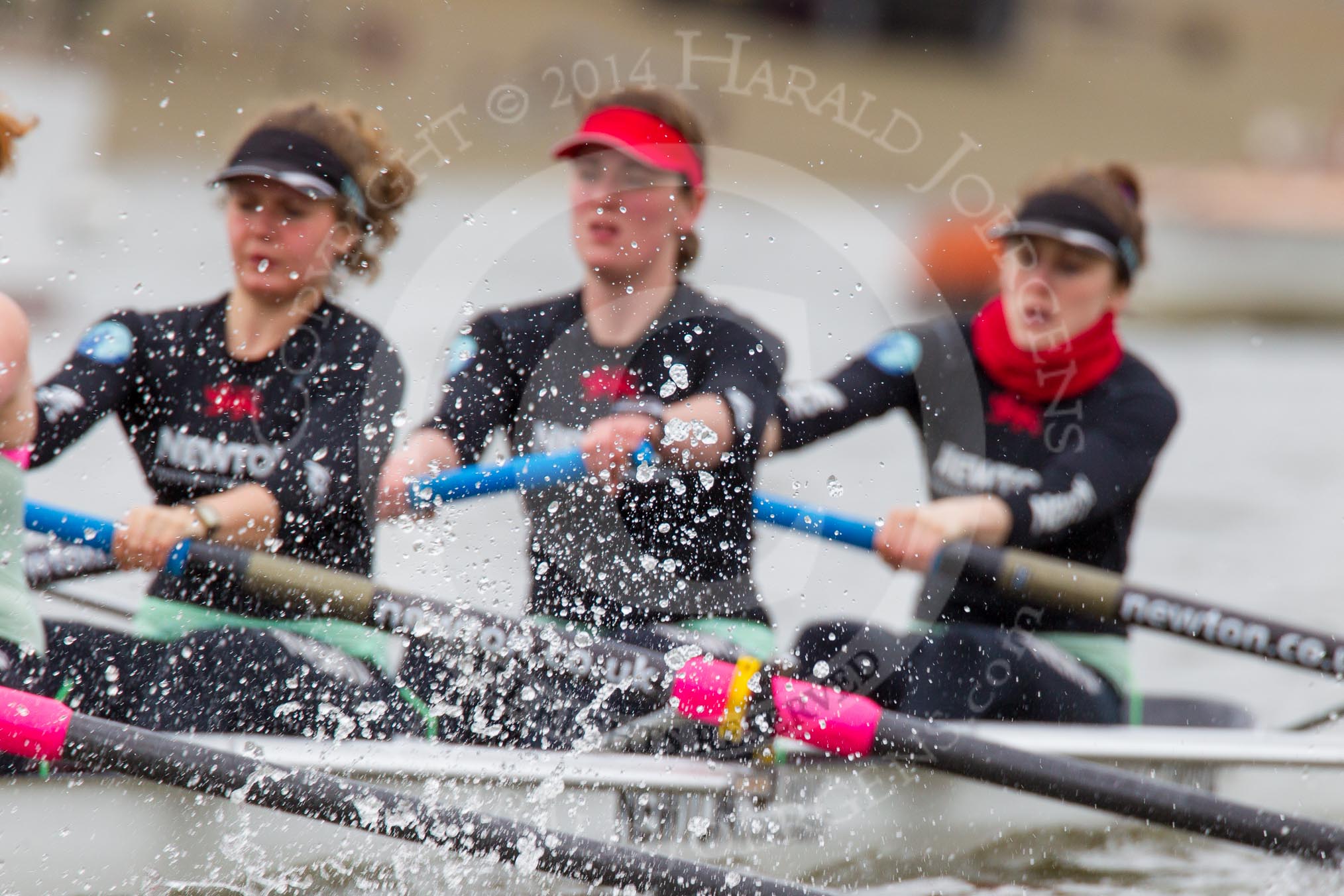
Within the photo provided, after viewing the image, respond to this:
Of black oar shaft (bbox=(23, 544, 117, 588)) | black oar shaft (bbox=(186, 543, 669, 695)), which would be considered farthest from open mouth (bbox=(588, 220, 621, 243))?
black oar shaft (bbox=(23, 544, 117, 588))

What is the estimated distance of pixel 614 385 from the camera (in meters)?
A: 2.47

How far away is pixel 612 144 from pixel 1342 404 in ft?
24.3

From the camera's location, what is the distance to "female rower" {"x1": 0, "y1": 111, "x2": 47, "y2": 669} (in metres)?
2.02

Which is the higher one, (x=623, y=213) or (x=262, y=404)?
(x=623, y=213)

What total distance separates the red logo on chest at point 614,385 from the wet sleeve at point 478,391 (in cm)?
13

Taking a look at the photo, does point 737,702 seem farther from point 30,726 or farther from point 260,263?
point 260,263

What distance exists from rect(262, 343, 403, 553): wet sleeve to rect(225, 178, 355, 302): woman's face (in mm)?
162

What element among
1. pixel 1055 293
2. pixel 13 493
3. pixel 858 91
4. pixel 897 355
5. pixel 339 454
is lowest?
pixel 13 493

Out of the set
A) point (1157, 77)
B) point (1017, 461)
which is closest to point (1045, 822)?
point (1017, 461)

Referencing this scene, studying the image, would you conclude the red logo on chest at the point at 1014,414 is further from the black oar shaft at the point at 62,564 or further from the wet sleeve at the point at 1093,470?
the black oar shaft at the point at 62,564

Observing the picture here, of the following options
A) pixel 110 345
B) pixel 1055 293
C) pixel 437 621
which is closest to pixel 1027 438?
pixel 1055 293

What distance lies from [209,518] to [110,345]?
0.35 meters

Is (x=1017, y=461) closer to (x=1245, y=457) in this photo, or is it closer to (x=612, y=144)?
(x=612, y=144)

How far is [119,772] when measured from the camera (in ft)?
6.16
